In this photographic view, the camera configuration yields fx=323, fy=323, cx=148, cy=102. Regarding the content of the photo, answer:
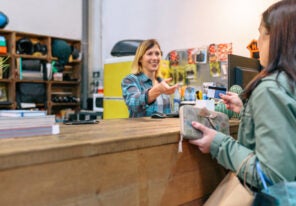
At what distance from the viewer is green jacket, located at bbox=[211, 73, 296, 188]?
0.82 metres

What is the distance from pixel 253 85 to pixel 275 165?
0.25 m

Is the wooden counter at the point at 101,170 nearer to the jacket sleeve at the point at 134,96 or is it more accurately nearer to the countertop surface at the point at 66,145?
the countertop surface at the point at 66,145

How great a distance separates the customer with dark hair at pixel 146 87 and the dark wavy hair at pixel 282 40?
2.43 feet

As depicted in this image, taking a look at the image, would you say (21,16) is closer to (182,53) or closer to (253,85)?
(182,53)

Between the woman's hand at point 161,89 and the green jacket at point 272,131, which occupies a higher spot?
the woman's hand at point 161,89

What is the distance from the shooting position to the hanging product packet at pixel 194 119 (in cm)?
106

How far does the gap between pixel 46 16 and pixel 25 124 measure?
4.96 m

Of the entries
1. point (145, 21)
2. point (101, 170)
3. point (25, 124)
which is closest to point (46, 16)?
point (145, 21)

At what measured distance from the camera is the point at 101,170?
0.87 m

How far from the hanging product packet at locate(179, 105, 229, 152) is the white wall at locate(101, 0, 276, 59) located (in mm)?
2722

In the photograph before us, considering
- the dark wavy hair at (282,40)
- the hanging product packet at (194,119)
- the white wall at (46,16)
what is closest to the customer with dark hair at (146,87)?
the hanging product packet at (194,119)

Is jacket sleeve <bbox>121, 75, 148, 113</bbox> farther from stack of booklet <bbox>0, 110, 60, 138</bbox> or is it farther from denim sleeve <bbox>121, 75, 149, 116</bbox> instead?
stack of booklet <bbox>0, 110, 60, 138</bbox>

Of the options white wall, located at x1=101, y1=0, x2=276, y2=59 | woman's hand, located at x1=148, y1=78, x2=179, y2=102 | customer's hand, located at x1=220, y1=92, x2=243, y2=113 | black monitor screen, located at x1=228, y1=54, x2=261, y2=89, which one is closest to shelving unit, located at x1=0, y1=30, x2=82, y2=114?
white wall, located at x1=101, y1=0, x2=276, y2=59

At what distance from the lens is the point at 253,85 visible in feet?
3.13
